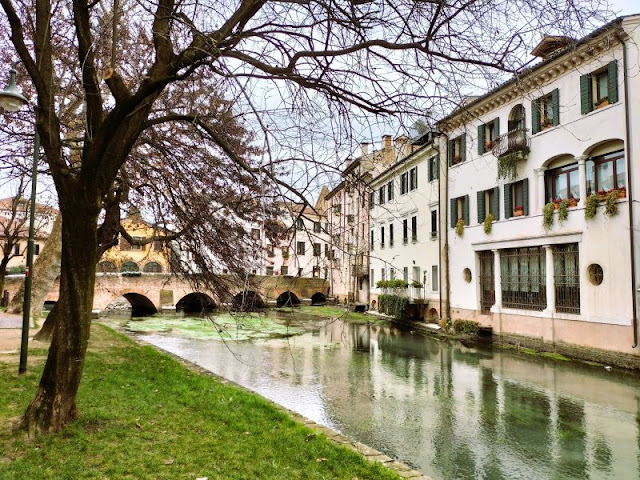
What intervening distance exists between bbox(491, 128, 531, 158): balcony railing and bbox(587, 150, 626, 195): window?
2991 millimetres

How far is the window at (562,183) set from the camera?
57.9ft

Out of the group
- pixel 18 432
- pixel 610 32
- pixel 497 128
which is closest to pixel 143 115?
pixel 18 432

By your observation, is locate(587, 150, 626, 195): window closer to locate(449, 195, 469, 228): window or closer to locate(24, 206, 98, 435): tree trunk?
locate(449, 195, 469, 228): window

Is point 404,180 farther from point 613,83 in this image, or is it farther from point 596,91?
point 613,83

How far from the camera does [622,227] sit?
15219 millimetres

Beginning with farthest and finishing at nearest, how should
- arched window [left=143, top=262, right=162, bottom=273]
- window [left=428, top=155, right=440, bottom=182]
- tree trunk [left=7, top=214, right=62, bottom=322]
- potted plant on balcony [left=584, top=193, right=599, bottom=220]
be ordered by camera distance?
arched window [left=143, top=262, right=162, bottom=273], window [left=428, top=155, right=440, bottom=182], potted plant on balcony [left=584, top=193, right=599, bottom=220], tree trunk [left=7, top=214, right=62, bottom=322]

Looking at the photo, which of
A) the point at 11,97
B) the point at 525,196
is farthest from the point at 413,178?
the point at 11,97

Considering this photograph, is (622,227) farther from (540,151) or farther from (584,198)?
(540,151)

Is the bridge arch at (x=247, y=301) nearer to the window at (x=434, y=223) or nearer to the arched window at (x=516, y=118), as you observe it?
the arched window at (x=516, y=118)

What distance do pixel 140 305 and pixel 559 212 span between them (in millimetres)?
32778

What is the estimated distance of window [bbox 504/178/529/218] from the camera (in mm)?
19656

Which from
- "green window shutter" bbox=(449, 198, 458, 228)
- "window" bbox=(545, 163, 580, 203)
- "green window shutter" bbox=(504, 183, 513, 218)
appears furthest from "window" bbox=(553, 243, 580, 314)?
"green window shutter" bbox=(449, 198, 458, 228)

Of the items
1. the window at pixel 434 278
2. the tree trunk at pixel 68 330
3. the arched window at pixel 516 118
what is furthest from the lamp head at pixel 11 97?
the window at pixel 434 278

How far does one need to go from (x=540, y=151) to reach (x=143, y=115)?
17.0 meters
